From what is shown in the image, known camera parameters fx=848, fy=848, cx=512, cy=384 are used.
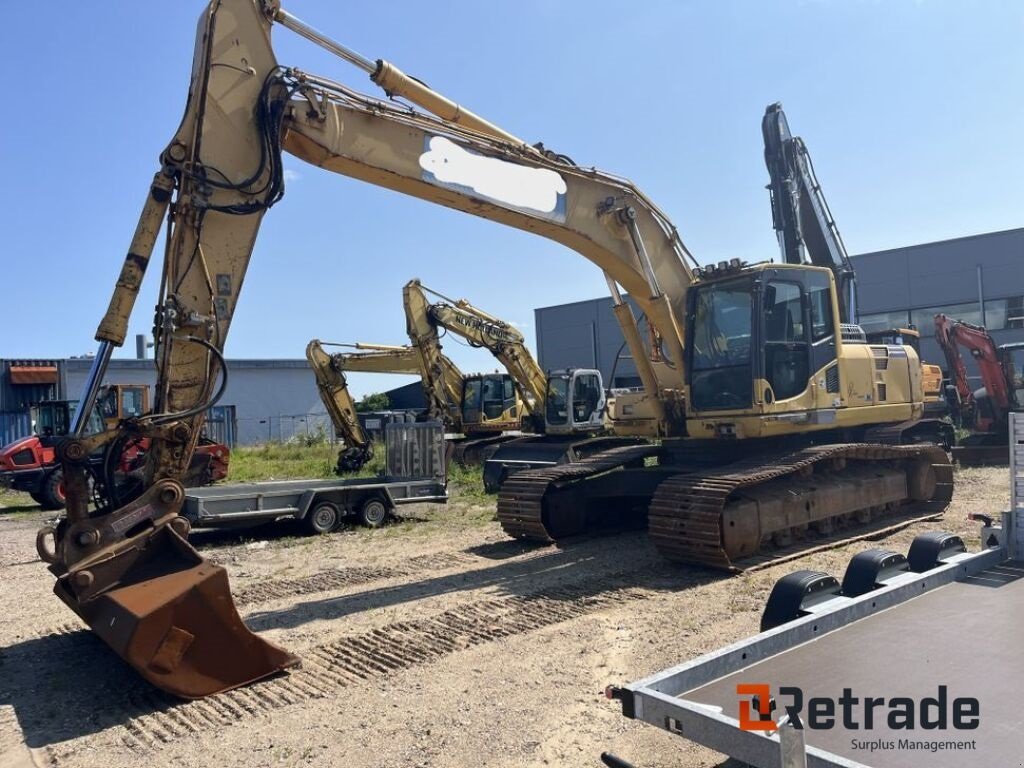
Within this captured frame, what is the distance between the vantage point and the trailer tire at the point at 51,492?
16219 millimetres

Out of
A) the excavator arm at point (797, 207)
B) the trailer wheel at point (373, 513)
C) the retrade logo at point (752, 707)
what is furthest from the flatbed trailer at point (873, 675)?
the excavator arm at point (797, 207)

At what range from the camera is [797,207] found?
14.8m

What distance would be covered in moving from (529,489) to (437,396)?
32.4 ft

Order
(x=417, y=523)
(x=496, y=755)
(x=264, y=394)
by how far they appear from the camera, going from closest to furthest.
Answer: (x=496, y=755) → (x=417, y=523) → (x=264, y=394)

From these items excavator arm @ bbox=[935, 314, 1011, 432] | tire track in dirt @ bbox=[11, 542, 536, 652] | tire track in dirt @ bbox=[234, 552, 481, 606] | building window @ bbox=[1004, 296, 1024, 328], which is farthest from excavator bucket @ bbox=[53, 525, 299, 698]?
building window @ bbox=[1004, 296, 1024, 328]

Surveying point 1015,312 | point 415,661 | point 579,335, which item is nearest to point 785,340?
point 415,661

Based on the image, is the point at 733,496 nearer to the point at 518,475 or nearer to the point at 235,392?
the point at 518,475

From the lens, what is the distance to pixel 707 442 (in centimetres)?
953

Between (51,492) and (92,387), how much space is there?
12612mm

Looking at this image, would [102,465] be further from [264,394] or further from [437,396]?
[264,394]

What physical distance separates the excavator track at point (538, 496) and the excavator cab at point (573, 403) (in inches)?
258

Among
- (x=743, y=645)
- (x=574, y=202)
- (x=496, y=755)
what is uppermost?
(x=574, y=202)

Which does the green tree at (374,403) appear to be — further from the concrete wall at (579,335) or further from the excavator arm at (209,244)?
the excavator arm at (209,244)

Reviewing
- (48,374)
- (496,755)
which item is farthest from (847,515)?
(48,374)
